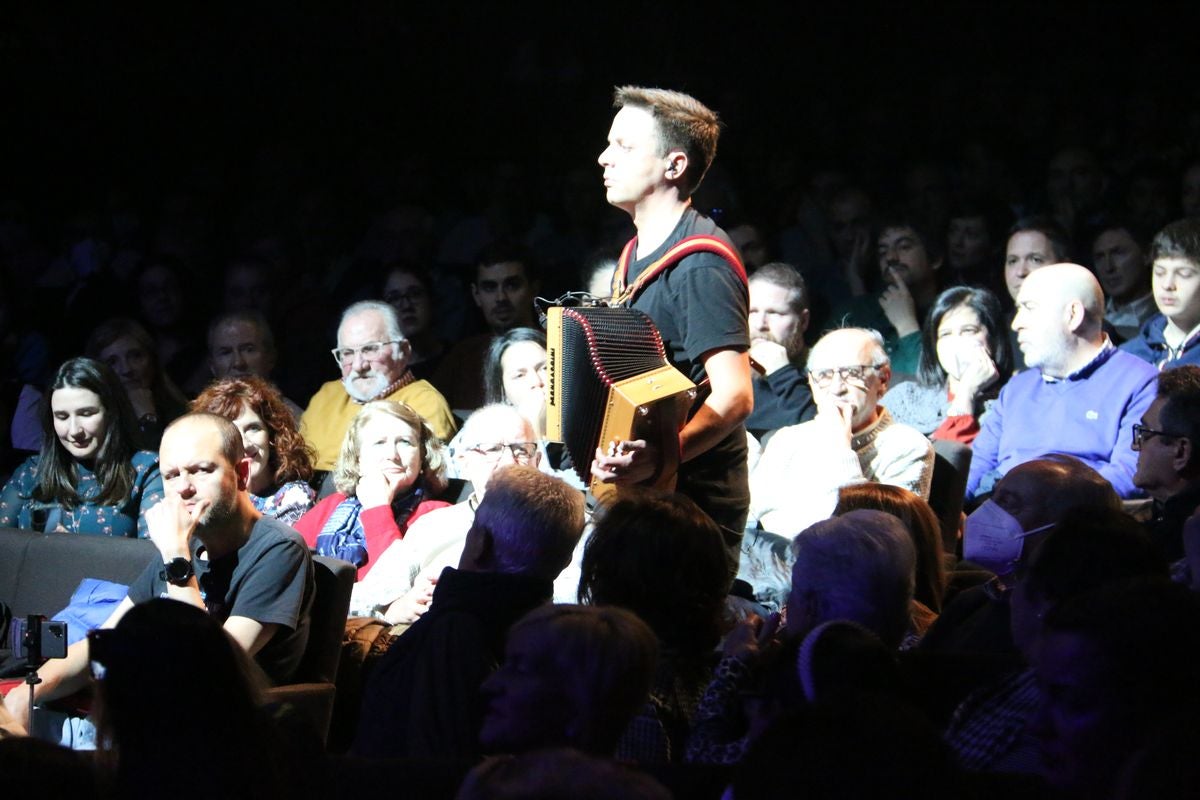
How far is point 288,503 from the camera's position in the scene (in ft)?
16.0

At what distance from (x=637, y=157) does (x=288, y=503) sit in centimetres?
227

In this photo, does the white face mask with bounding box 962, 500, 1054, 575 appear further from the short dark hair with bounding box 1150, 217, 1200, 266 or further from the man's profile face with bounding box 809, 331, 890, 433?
the short dark hair with bounding box 1150, 217, 1200, 266

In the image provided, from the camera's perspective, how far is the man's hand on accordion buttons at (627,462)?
9.36 feet

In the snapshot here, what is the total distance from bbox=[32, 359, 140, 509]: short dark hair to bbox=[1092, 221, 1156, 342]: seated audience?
144 inches

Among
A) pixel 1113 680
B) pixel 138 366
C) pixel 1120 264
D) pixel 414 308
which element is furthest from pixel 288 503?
pixel 1113 680

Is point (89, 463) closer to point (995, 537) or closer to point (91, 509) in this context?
point (91, 509)

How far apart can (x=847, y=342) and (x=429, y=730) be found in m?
2.73

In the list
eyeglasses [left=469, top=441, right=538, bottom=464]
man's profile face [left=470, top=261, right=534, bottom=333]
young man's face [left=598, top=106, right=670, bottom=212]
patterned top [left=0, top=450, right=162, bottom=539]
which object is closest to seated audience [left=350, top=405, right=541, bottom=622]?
eyeglasses [left=469, top=441, right=538, bottom=464]

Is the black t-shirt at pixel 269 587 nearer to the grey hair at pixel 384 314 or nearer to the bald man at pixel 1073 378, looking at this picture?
the grey hair at pixel 384 314

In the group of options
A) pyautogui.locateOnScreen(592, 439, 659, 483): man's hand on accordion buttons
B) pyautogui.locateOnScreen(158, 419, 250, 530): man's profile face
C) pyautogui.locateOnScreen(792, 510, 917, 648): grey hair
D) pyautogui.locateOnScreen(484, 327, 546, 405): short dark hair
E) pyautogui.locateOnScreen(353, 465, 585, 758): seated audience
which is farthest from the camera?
pyautogui.locateOnScreen(484, 327, 546, 405): short dark hair

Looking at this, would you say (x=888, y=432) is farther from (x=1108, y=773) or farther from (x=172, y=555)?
(x=1108, y=773)

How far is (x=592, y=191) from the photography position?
7.14 m

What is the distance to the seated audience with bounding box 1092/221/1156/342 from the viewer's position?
5719 millimetres

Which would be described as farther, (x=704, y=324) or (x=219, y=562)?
(x=219, y=562)
